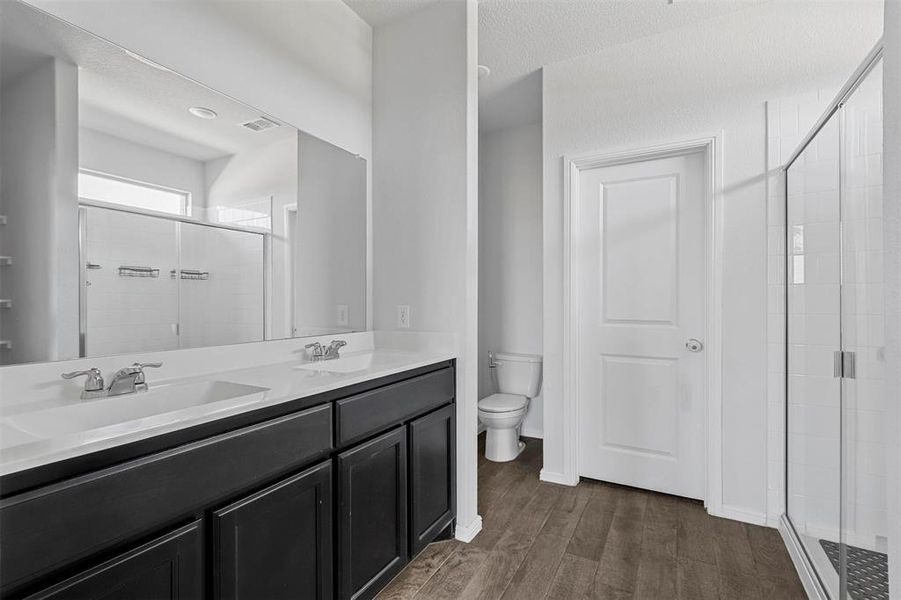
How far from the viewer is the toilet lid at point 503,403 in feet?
10.0

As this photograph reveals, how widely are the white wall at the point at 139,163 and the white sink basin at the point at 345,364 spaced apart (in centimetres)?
73

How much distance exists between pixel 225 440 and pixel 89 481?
278mm

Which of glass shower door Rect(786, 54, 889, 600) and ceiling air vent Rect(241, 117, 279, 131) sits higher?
ceiling air vent Rect(241, 117, 279, 131)

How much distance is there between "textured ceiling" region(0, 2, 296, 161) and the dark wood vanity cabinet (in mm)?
1013

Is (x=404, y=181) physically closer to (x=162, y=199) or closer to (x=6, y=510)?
(x=162, y=199)

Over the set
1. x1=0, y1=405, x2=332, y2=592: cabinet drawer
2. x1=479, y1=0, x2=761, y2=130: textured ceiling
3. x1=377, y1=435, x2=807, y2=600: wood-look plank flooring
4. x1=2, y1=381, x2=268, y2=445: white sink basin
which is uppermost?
x1=479, y1=0, x2=761, y2=130: textured ceiling

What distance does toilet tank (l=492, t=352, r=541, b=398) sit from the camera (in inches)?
134

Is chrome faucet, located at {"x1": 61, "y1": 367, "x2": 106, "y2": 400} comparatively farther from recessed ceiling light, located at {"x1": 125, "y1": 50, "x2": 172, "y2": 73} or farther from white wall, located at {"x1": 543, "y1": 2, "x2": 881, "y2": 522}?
white wall, located at {"x1": 543, "y1": 2, "x2": 881, "y2": 522}

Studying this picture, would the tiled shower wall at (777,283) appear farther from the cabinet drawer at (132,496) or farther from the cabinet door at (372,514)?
the cabinet drawer at (132,496)

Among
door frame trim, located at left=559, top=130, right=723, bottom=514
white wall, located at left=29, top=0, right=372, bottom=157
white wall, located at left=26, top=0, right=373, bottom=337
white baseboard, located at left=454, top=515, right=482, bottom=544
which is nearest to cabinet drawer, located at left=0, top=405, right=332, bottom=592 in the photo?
white wall, located at left=26, top=0, right=373, bottom=337

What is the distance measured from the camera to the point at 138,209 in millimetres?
1427

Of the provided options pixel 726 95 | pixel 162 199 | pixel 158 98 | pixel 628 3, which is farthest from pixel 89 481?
pixel 726 95

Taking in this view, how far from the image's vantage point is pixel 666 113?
8.18ft

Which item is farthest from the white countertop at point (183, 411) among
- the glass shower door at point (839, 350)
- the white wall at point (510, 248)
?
the white wall at point (510, 248)
